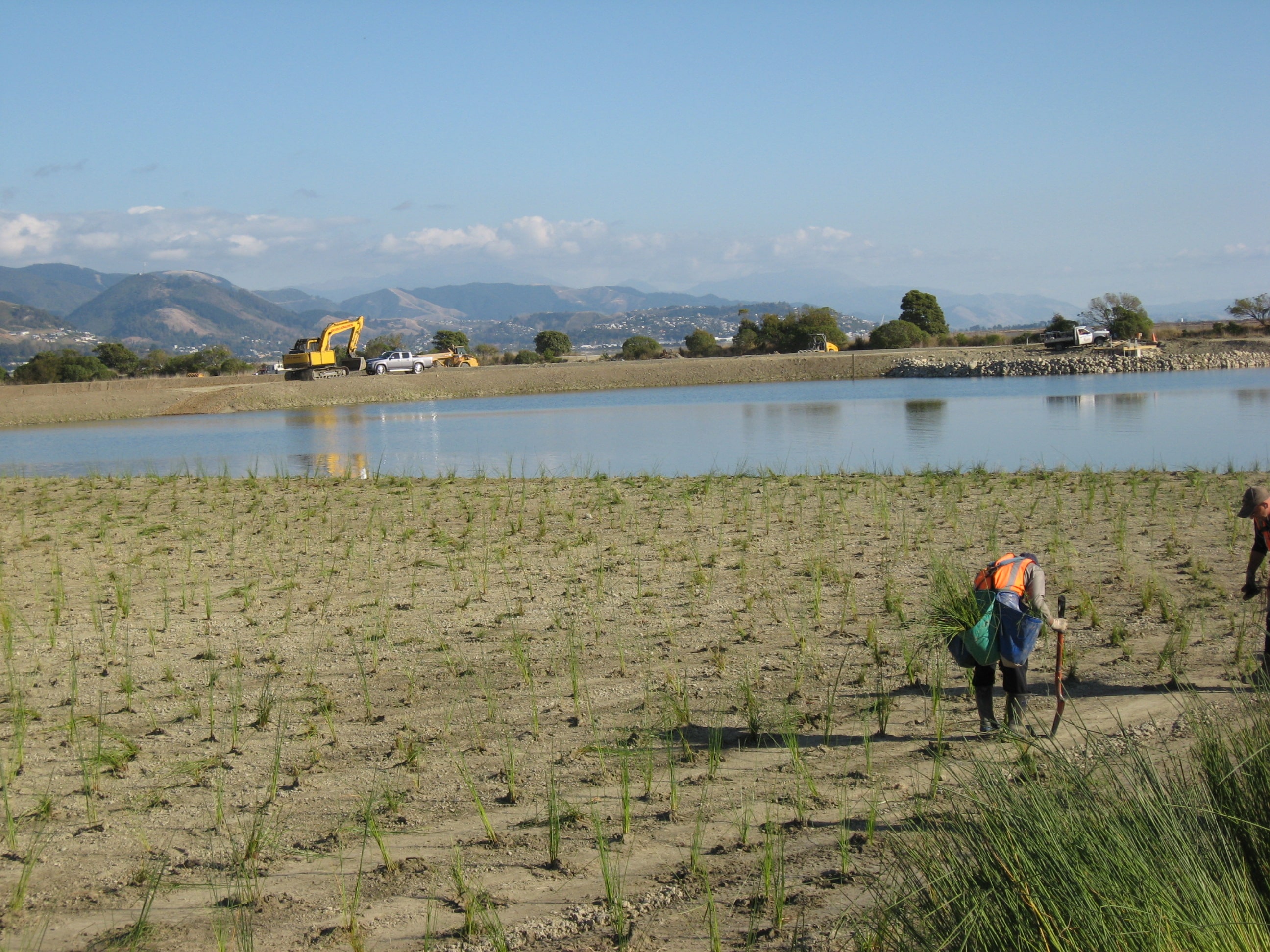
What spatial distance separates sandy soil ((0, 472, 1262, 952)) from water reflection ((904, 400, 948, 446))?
11633mm

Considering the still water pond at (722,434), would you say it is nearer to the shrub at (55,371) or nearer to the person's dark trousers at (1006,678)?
the person's dark trousers at (1006,678)

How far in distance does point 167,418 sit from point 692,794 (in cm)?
4456

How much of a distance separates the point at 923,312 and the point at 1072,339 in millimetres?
22583

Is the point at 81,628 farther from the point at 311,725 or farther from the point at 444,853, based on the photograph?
the point at 444,853

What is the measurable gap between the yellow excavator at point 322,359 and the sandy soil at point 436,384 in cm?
184

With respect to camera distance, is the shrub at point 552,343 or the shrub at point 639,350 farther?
the shrub at point 552,343

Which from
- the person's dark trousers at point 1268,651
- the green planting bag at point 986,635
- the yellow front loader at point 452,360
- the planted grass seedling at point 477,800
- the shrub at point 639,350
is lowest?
the planted grass seedling at point 477,800

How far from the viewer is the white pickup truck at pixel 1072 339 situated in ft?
203

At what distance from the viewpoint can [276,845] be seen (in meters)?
4.73

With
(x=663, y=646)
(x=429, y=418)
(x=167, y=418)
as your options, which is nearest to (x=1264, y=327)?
(x=429, y=418)

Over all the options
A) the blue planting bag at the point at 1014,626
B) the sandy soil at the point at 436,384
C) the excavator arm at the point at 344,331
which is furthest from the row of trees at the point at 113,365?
the blue planting bag at the point at 1014,626

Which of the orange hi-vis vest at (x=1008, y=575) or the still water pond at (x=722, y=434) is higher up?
the orange hi-vis vest at (x=1008, y=575)

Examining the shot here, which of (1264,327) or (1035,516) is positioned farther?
(1264,327)

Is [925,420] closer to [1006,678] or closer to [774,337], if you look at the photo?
[1006,678]
